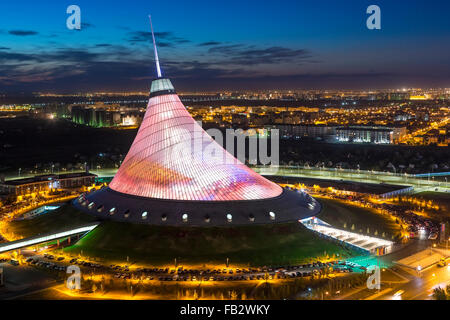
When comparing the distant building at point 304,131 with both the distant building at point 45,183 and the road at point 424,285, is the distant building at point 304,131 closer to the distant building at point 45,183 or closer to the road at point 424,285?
the distant building at point 45,183

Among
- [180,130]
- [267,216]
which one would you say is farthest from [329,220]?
[180,130]

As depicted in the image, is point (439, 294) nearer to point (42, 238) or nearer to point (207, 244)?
point (207, 244)

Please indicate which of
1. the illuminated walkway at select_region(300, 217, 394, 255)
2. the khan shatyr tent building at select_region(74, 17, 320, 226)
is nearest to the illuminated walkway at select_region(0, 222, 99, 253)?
the khan shatyr tent building at select_region(74, 17, 320, 226)

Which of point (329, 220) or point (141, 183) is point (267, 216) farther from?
point (141, 183)

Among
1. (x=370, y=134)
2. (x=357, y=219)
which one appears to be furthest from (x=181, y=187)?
(x=370, y=134)
